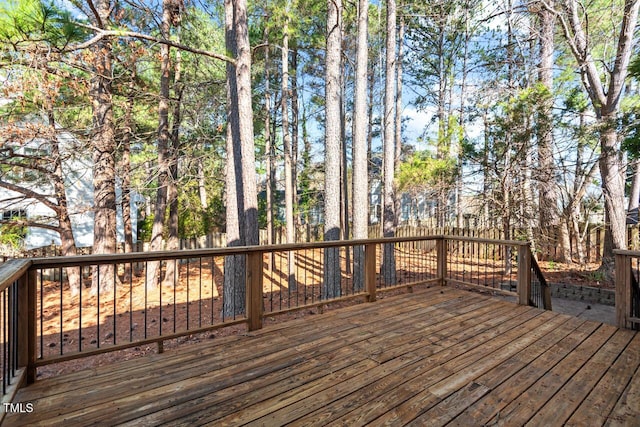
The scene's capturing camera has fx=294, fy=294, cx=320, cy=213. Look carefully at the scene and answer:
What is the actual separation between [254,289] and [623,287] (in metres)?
4.03

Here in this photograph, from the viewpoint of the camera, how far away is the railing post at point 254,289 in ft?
10.1

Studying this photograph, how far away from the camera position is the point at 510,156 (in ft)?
20.7

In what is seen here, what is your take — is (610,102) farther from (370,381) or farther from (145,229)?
(145,229)

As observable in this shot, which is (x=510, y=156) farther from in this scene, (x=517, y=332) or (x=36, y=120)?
(x=36, y=120)

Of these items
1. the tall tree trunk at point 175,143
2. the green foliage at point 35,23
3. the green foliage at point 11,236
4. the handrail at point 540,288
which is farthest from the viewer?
the green foliage at point 11,236

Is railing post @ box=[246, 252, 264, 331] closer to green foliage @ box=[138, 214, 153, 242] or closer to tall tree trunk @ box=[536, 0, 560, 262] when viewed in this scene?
tall tree trunk @ box=[536, 0, 560, 262]

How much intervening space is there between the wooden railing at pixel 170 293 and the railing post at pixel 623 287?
0.88 m

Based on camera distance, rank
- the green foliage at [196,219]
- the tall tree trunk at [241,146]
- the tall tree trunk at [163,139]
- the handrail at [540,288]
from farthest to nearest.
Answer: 1. the green foliage at [196,219]
2. the tall tree trunk at [163,139]
3. the tall tree trunk at [241,146]
4. the handrail at [540,288]

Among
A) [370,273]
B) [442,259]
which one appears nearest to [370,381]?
[370,273]

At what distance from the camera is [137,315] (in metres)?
6.20

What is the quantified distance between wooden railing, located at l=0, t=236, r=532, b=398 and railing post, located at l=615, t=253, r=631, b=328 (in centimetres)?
88

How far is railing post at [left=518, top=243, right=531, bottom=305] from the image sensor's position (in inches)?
156

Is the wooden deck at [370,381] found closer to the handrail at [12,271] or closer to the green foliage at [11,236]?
the handrail at [12,271]

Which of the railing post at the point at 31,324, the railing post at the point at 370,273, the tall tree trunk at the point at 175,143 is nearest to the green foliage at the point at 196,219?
the tall tree trunk at the point at 175,143
